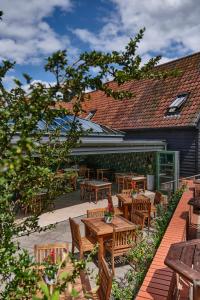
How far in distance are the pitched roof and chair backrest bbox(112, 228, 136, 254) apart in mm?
9872

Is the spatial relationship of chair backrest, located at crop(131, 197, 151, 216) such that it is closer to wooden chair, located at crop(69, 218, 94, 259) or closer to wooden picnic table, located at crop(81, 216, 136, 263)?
wooden picnic table, located at crop(81, 216, 136, 263)

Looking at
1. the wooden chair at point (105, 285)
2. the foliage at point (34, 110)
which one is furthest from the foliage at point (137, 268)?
the foliage at point (34, 110)

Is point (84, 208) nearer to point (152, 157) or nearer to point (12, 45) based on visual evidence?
point (152, 157)

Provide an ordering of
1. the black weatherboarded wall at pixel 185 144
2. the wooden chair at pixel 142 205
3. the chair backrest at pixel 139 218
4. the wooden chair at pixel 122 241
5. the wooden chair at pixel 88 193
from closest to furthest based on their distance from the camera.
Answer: the wooden chair at pixel 122 241 → the chair backrest at pixel 139 218 → the wooden chair at pixel 142 205 → the wooden chair at pixel 88 193 → the black weatherboarded wall at pixel 185 144

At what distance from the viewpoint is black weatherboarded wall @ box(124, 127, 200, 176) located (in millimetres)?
16188

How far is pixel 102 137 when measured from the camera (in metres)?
15.1

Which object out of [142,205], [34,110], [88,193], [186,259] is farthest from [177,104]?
[34,110]

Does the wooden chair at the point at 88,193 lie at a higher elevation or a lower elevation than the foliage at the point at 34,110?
lower

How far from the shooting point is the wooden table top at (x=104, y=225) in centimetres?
702

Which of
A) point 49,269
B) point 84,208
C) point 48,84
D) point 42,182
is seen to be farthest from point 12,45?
point 84,208

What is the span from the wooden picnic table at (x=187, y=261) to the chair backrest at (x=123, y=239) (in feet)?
7.84

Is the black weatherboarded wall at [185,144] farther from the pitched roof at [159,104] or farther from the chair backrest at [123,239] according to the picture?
the chair backrest at [123,239]

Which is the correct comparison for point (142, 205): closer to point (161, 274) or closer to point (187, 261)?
point (161, 274)

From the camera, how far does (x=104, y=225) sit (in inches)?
295
